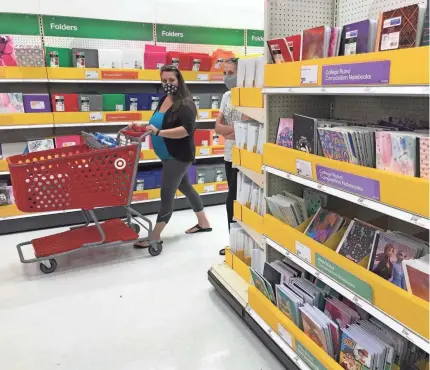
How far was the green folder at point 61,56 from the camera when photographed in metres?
4.61

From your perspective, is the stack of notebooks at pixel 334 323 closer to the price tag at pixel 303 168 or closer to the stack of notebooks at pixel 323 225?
the stack of notebooks at pixel 323 225

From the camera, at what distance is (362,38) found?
1.84m

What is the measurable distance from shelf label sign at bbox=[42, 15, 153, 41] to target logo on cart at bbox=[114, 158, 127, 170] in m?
2.19

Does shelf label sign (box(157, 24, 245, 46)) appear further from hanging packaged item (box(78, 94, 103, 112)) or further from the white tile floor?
the white tile floor

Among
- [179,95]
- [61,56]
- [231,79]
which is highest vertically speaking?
[61,56]

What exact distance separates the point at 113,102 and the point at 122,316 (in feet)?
9.13

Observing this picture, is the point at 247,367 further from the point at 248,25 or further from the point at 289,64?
the point at 248,25

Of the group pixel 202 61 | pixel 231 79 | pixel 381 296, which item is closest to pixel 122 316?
Answer: pixel 381 296

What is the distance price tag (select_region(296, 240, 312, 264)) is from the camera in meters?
2.18

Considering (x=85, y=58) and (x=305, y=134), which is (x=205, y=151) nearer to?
(x=85, y=58)

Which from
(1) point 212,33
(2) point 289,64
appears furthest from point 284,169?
(1) point 212,33

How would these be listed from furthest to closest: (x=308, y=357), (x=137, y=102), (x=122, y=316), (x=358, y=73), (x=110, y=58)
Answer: (x=137, y=102) < (x=110, y=58) < (x=122, y=316) < (x=308, y=357) < (x=358, y=73)

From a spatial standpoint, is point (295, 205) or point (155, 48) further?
point (155, 48)

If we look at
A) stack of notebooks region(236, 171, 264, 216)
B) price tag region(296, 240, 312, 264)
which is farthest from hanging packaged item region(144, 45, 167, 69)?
price tag region(296, 240, 312, 264)
